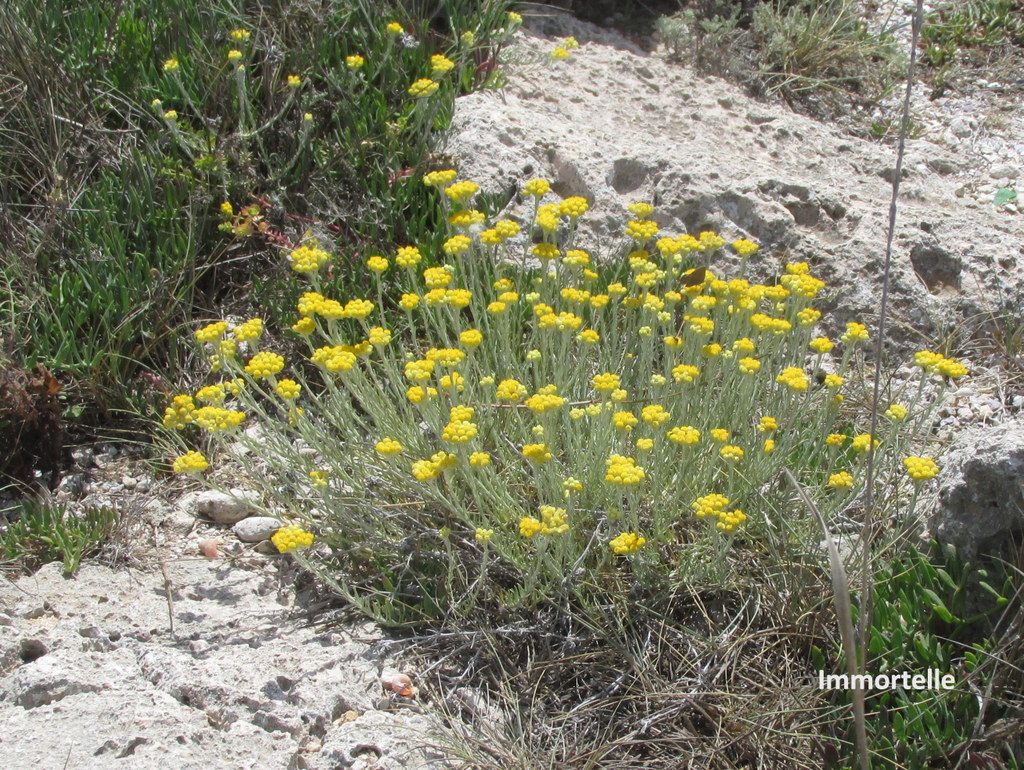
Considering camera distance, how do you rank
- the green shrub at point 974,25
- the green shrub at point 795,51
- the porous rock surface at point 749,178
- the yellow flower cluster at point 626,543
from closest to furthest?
the yellow flower cluster at point 626,543 → the porous rock surface at point 749,178 → the green shrub at point 795,51 → the green shrub at point 974,25

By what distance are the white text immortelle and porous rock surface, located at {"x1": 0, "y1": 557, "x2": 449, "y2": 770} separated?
0.99 meters

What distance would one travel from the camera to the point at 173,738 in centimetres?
208

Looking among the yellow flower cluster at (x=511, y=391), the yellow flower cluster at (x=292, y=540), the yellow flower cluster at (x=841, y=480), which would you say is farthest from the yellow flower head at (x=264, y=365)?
the yellow flower cluster at (x=841, y=480)

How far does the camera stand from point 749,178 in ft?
12.1

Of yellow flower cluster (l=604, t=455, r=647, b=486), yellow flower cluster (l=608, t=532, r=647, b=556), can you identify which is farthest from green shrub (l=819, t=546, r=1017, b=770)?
yellow flower cluster (l=604, t=455, r=647, b=486)

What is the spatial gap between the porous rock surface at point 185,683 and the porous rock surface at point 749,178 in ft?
6.62

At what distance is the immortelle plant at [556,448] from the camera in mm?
2416

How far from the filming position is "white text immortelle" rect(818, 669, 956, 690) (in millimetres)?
2168

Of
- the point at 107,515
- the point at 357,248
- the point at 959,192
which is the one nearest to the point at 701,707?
the point at 107,515

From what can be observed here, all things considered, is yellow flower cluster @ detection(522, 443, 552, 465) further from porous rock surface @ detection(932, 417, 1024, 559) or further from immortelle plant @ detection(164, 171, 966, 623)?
porous rock surface @ detection(932, 417, 1024, 559)

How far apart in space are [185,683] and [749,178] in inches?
110

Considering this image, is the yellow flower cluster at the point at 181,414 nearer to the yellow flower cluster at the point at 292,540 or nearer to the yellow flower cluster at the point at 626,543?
the yellow flower cluster at the point at 292,540

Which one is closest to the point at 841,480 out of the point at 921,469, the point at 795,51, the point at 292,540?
the point at 921,469

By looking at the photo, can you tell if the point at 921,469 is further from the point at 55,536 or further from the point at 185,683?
the point at 55,536
